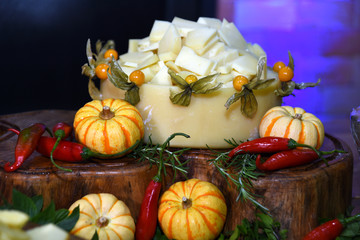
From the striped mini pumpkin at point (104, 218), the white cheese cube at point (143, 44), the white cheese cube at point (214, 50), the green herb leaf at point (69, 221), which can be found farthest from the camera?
the white cheese cube at point (143, 44)

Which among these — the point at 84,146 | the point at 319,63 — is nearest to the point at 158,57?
the point at 84,146

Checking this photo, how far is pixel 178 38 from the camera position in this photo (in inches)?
87.6

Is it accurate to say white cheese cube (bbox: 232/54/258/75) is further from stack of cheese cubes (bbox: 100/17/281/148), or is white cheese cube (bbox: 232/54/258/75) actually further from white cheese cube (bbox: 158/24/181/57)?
white cheese cube (bbox: 158/24/181/57)

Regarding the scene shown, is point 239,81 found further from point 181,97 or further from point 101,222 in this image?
point 101,222

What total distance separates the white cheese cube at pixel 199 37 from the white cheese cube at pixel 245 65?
15cm

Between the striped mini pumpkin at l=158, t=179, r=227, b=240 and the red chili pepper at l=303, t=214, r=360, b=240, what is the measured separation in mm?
337

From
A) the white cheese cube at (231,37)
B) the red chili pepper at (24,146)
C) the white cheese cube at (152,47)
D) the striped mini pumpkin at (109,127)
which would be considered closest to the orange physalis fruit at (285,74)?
the white cheese cube at (231,37)

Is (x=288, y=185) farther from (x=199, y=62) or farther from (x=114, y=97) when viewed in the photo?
(x=114, y=97)

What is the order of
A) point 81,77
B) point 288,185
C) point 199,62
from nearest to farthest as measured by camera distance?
point 288,185 < point 199,62 < point 81,77

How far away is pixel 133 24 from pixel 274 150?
8.39ft

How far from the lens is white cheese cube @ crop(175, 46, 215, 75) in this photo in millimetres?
2113

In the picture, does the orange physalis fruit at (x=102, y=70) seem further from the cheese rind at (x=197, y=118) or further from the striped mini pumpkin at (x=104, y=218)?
the striped mini pumpkin at (x=104, y=218)

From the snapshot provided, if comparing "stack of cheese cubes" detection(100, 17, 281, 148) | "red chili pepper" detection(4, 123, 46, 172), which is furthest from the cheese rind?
"red chili pepper" detection(4, 123, 46, 172)

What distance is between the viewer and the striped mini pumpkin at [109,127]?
6.51 feet
